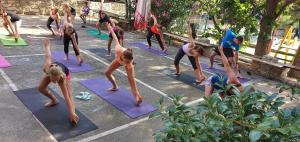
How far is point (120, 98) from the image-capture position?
602 centimetres

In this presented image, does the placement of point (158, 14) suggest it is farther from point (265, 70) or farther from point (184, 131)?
point (184, 131)

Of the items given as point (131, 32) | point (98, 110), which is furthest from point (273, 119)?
point (131, 32)

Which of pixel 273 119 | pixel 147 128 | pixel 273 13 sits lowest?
pixel 147 128

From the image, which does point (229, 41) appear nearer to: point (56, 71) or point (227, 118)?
point (56, 71)

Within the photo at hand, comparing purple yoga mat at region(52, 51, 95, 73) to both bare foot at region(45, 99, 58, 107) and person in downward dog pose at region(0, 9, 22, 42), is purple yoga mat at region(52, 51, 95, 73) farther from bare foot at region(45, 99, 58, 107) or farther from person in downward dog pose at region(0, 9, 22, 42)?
bare foot at region(45, 99, 58, 107)

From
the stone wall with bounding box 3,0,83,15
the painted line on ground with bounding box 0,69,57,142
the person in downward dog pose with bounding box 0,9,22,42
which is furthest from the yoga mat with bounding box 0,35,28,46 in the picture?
the stone wall with bounding box 3,0,83,15

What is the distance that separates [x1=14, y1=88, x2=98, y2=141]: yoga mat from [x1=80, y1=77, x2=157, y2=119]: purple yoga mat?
0.82 meters

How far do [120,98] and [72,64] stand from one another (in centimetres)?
251

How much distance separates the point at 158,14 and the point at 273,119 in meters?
12.1

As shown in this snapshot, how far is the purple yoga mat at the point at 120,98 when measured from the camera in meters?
5.55

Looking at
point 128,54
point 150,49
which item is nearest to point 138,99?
point 128,54

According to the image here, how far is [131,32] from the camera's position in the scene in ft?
45.0

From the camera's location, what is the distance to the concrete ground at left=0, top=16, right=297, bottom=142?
15.0 feet

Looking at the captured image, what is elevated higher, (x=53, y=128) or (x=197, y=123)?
(x=197, y=123)
